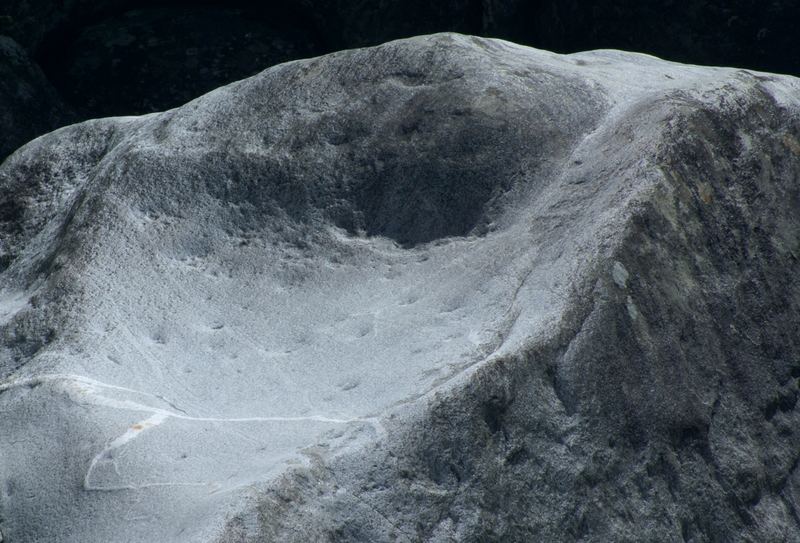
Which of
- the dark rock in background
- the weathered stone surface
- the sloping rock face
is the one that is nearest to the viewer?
the sloping rock face

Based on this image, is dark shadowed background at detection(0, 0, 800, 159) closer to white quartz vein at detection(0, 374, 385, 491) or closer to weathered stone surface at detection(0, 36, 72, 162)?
weathered stone surface at detection(0, 36, 72, 162)

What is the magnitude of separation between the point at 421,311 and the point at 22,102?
3.93 meters

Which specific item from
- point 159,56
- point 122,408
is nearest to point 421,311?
point 122,408

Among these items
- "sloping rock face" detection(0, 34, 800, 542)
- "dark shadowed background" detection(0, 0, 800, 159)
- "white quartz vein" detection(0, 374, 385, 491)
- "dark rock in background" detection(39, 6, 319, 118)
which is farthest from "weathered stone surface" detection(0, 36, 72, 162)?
"white quartz vein" detection(0, 374, 385, 491)

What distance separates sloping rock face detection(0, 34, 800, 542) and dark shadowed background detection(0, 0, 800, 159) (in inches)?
102

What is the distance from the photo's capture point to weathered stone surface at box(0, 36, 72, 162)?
562 centimetres

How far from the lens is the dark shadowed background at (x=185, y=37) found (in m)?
5.67

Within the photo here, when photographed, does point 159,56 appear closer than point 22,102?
No

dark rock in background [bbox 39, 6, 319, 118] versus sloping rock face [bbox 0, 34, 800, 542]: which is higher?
sloping rock face [bbox 0, 34, 800, 542]

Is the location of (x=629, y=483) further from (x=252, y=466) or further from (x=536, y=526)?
(x=252, y=466)

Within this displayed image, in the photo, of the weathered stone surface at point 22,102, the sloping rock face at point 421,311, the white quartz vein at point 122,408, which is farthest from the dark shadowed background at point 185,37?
the white quartz vein at point 122,408

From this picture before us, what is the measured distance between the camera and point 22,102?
18.7ft

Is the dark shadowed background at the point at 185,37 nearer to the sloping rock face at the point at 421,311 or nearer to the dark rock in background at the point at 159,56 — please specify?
the dark rock in background at the point at 159,56

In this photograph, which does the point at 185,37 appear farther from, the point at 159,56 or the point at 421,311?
the point at 421,311
